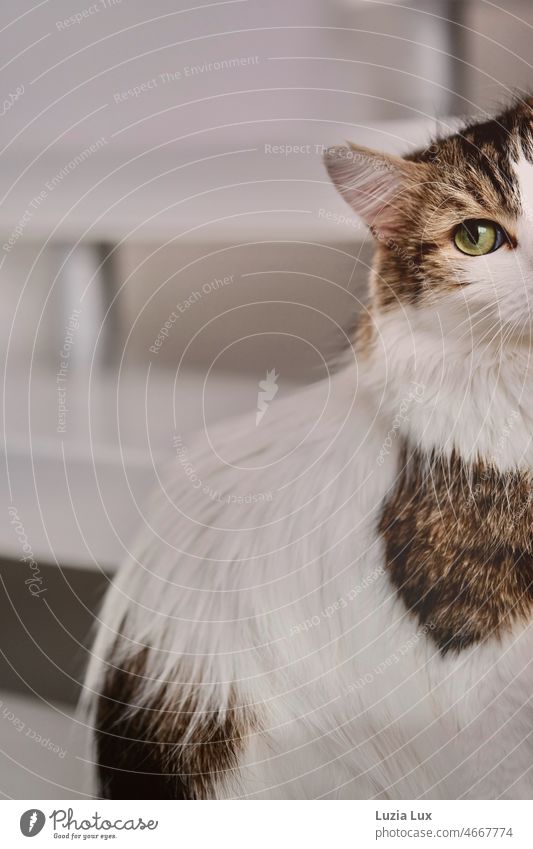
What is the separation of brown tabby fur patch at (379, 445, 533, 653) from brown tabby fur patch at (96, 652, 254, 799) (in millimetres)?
176

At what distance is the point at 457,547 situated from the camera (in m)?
0.54

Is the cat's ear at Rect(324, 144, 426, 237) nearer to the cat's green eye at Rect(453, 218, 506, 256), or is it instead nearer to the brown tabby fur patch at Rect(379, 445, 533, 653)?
the cat's green eye at Rect(453, 218, 506, 256)

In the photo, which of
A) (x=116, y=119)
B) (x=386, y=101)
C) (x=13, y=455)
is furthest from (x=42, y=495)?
(x=386, y=101)

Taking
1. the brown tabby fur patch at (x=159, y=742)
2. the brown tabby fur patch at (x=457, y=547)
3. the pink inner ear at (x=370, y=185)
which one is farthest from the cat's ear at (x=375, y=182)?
the brown tabby fur patch at (x=159, y=742)

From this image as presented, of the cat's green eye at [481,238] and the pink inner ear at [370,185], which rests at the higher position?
the pink inner ear at [370,185]

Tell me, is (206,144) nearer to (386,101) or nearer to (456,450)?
(386,101)

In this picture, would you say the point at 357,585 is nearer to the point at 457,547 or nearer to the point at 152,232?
the point at 457,547
